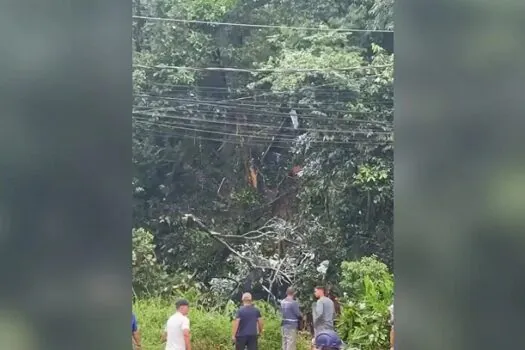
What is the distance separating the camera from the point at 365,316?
8156 millimetres

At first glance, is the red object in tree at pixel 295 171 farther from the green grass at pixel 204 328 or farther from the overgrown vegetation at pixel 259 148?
the green grass at pixel 204 328

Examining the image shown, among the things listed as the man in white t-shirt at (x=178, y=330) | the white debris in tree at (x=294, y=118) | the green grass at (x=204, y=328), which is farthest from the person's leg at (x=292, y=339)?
the white debris in tree at (x=294, y=118)

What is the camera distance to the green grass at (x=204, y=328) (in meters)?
9.68

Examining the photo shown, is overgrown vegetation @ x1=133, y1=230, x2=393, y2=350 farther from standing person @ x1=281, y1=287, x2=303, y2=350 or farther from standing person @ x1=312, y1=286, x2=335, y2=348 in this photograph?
standing person @ x1=312, y1=286, x2=335, y2=348

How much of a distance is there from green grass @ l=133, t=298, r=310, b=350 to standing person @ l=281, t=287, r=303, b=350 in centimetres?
124

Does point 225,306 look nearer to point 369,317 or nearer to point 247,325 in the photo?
point 369,317

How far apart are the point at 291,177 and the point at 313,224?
3.27 feet

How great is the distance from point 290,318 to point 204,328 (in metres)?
2.44

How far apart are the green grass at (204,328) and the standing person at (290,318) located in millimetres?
1237

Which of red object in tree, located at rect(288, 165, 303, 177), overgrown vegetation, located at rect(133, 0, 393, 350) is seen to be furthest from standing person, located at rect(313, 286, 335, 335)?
red object in tree, located at rect(288, 165, 303, 177)
